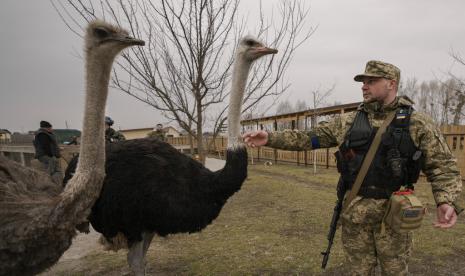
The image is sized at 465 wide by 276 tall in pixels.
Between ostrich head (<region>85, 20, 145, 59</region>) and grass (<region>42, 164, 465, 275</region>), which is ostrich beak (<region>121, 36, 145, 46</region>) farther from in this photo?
grass (<region>42, 164, 465, 275</region>)

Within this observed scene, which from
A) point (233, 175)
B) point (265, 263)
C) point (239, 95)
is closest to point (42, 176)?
point (233, 175)

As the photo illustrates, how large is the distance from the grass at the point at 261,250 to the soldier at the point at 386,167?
129 cm

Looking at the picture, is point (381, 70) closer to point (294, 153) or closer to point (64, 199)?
point (64, 199)

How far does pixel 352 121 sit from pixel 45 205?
2048 millimetres

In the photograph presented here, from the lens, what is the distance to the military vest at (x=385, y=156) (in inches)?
85.7

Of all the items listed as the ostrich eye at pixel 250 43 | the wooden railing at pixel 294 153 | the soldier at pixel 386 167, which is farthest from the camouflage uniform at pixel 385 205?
the wooden railing at pixel 294 153

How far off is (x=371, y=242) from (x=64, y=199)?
1990 millimetres

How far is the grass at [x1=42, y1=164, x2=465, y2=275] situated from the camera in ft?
12.0

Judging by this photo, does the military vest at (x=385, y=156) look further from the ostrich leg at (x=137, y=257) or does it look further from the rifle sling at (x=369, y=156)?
the ostrich leg at (x=137, y=257)

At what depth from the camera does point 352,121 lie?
97.3 inches

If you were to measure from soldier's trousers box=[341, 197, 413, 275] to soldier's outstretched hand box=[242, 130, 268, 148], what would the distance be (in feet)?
2.50

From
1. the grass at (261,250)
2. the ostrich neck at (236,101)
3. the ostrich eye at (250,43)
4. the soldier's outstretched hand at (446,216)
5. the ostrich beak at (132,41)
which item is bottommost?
the grass at (261,250)

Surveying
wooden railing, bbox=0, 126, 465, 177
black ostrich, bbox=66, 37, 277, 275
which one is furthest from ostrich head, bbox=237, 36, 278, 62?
wooden railing, bbox=0, 126, 465, 177

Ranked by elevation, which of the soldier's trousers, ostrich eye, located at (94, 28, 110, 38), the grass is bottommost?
the grass
